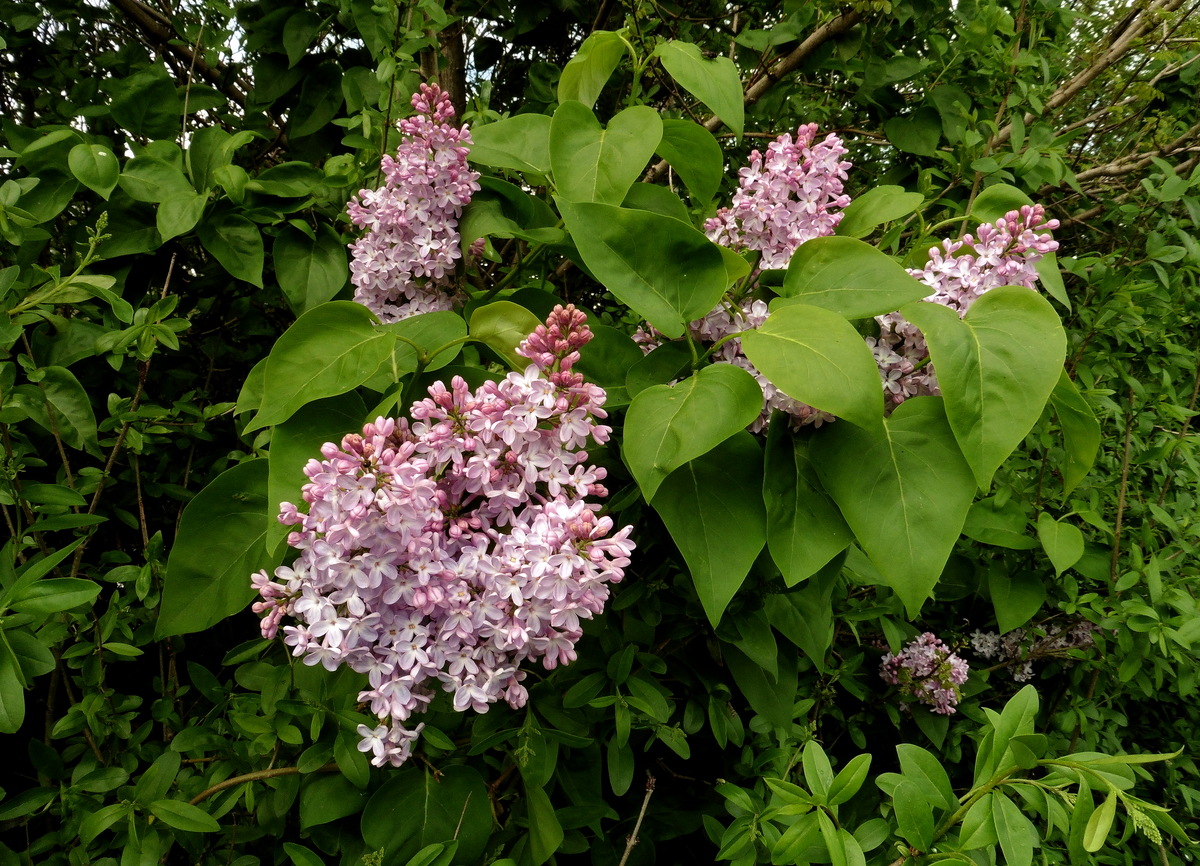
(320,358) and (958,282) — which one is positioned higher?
(958,282)

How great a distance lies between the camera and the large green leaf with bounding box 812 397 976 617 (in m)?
0.81

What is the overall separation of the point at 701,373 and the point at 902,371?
28 centimetres

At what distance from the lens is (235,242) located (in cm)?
127

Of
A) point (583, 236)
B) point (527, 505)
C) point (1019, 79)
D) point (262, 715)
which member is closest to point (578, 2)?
point (1019, 79)

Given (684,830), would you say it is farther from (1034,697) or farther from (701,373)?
(701,373)

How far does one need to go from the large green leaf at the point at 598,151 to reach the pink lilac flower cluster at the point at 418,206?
0.16 metres

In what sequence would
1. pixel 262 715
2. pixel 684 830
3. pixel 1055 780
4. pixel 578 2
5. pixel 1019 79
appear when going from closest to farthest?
pixel 1055 780 → pixel 262 715 → pixel 684 830 → pixel 1019 79 → pixel 578 2

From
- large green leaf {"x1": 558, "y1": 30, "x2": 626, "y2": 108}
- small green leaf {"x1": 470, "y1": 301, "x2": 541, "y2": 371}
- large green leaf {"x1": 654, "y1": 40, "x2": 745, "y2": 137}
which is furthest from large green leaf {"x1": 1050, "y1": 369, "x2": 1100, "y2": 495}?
large green leaf {"x1": 558, "y1": 30, "x2": 626, "y2": 108}

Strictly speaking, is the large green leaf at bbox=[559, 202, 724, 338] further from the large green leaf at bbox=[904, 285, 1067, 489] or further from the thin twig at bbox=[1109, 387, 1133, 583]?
the thin twig at bbox=[1109, 387, 1133, 583]

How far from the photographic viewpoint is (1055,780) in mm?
785

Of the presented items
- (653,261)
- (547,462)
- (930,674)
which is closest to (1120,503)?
(930,674)

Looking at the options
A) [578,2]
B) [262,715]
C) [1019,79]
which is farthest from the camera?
[578,2]

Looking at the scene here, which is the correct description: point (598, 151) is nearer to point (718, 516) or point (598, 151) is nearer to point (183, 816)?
point (718, 516)

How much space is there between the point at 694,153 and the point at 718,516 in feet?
1.79
